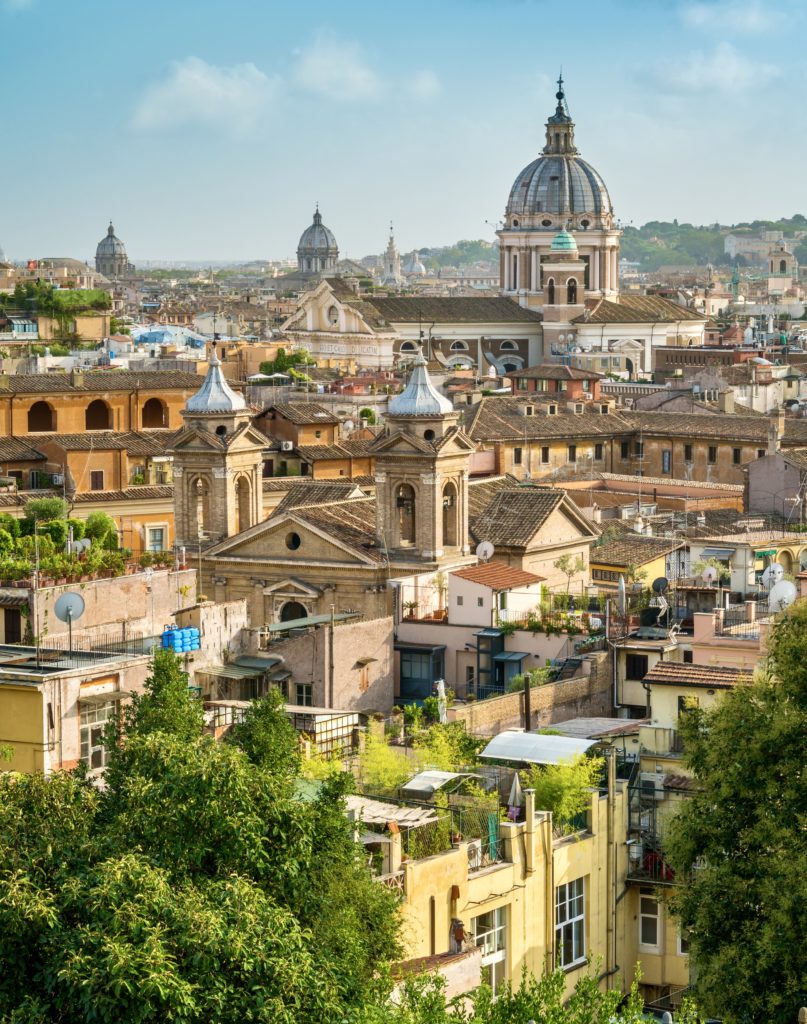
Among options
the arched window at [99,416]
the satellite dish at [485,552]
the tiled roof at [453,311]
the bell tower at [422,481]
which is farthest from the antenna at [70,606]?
the tiled roof at [453,311]

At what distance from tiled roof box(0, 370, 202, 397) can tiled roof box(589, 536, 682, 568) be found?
67.9 ft

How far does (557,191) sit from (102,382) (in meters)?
56.5

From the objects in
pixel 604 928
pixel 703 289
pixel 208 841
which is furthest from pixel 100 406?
pixel 703 289

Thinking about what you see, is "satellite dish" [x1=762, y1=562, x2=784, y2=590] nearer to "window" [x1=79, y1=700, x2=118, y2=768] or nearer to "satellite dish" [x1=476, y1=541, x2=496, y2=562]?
"satellite dish" [x1=476, y1=541, x2=496, y2=562]

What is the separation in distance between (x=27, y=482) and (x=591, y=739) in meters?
30.1

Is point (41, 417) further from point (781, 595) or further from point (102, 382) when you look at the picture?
point (781, 595)

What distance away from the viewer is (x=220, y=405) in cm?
3650

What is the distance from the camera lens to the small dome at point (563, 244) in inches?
4141

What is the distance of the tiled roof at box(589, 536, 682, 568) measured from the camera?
35750 mm

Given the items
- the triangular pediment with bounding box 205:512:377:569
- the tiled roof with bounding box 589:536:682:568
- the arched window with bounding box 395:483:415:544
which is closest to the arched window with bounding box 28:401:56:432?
the triangular pediment with bounding box 205:512:377:569

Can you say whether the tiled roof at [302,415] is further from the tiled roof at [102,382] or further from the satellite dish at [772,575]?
the satellite dish at [772,575]

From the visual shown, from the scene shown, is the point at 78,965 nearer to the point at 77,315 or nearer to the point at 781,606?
the point at 781,606

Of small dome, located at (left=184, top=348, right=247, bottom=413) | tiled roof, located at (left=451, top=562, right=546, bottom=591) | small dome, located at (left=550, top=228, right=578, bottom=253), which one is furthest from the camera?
small dome, located at (left=550, top=228, right=578, bottom=253)

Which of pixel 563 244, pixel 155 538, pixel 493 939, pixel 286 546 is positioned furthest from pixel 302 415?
pixel 563 244
